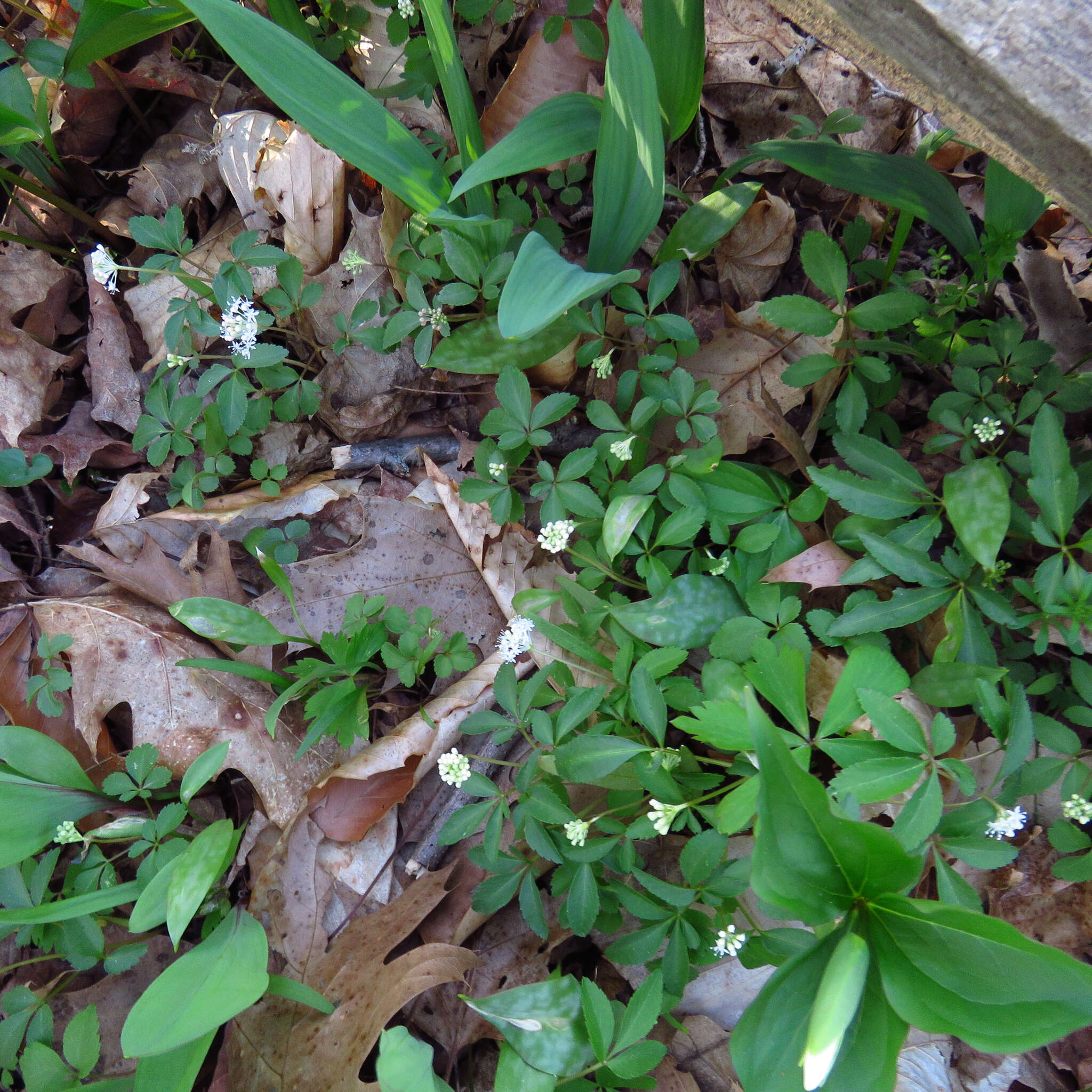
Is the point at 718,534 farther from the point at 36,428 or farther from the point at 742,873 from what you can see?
the point at 36,428

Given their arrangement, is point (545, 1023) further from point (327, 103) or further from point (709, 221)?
point (327, 103)

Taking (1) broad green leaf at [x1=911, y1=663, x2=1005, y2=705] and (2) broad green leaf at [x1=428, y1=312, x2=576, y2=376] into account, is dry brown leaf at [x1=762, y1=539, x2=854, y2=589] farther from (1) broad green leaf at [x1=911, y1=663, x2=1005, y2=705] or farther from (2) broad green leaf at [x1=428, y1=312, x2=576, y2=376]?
(2) broad green leaf at [x1=428, y1=312, x2=576, y2=376]

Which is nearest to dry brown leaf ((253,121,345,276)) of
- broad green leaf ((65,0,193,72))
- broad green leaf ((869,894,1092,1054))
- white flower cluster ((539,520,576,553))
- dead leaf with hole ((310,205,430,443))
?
dead leaf with hole ((310,205,430,443))

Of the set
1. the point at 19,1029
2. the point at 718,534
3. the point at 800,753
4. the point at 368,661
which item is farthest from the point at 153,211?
the point at 800,753

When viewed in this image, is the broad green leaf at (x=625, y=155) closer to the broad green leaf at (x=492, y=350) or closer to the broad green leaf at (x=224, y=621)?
the broad green leaf at (x=492, y=350)

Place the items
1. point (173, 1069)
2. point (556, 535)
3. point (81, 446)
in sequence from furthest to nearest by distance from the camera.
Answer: point (81, 446)
point (556, 535)
point (173, 1069)

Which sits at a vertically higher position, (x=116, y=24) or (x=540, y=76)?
(x=540, y=76)

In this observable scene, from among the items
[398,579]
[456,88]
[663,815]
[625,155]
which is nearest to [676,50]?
[625,155]
